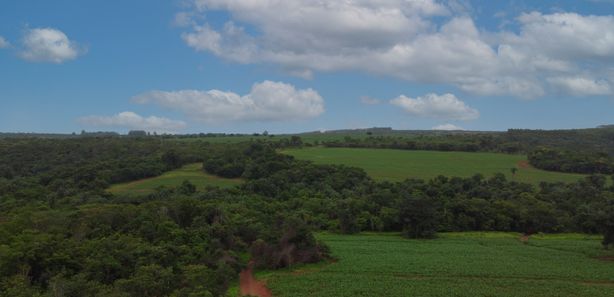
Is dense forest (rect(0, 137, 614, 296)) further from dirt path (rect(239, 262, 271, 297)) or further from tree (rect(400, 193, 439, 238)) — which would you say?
dirt path (rect(239, 262, 271, 297))

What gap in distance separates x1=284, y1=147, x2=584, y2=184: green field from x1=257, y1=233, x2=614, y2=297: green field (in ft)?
159

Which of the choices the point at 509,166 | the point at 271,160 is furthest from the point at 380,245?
the point at 509,166

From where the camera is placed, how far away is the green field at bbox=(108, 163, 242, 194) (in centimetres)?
10444

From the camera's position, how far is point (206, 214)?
6544 centimetres

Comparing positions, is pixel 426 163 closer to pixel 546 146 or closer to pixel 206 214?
pixel 546 146

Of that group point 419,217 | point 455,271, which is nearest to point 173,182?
point 419,217

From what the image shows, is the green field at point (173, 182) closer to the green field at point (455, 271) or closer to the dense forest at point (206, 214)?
the dense forest at point (206, 214)

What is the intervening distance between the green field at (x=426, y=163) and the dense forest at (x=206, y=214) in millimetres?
8403

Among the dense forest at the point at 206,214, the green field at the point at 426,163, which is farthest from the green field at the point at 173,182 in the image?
the green field at the point at 426,163

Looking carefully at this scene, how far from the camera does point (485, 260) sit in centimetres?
5694

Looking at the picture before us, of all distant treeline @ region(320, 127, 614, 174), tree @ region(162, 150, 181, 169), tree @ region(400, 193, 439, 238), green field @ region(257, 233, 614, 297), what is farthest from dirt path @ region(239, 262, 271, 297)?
distant treeline @ region(320, 127, 614, 174)

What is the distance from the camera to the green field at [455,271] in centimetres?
4534

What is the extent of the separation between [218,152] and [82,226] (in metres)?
82.4

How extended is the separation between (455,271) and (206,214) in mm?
33089
